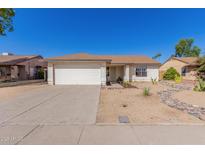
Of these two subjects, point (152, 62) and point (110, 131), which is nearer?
point (110, 131)

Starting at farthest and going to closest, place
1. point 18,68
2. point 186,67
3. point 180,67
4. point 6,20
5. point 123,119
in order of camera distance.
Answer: point 180,67 → point 186,67 → point 18,68 → point 6,20 → point 123,119

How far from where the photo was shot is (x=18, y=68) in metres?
21.5

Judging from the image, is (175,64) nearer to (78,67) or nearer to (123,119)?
(78,67)

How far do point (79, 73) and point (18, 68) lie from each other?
12.5 m

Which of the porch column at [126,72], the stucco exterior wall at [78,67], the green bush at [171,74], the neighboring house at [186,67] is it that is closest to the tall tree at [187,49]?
the neighboring house at [186,67]

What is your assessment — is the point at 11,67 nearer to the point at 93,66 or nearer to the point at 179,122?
the point at 93,66

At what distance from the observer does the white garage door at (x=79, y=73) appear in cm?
1535

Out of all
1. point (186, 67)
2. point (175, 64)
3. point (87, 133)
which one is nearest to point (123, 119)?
point (87, 133)

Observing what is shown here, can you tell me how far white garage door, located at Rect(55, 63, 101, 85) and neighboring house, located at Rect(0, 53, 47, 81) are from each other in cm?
496
